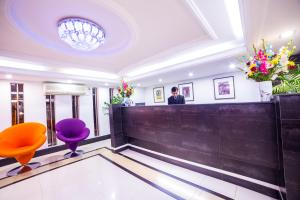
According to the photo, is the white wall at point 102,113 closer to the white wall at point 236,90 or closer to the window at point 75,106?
the window at point 75,106

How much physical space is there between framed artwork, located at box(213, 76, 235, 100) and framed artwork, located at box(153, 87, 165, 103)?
2.64 metres

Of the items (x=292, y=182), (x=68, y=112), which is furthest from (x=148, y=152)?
(x=68, y=112)

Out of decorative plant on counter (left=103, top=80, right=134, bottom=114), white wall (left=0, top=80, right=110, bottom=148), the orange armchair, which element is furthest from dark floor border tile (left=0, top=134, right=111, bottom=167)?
decorative plant on counter (left=103, top=80, right=134, bottom=114)

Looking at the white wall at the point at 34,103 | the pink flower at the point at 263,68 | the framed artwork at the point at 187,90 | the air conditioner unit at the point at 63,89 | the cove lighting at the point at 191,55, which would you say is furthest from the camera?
the framed artwork at the point at 187,90

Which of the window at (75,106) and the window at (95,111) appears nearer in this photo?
the window at (75,106)

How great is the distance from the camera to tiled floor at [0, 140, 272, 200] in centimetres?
188

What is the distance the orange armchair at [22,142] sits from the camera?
2.81 m

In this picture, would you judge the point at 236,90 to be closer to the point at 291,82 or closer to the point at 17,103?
the point at 291,82

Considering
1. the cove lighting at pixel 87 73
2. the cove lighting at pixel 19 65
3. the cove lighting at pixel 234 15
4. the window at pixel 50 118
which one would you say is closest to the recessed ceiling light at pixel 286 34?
the cove lighting at pixel 234 15

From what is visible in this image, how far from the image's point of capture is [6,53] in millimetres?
2781

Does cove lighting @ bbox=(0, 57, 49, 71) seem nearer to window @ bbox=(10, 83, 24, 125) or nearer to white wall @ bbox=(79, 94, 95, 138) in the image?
window @ bbox=(10, 83, 24, 125)

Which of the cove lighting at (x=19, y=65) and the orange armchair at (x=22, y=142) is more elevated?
the cove lighting at (x=19, y=65)

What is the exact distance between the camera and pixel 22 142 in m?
3.22

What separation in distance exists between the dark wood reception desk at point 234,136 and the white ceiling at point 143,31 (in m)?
1.36
